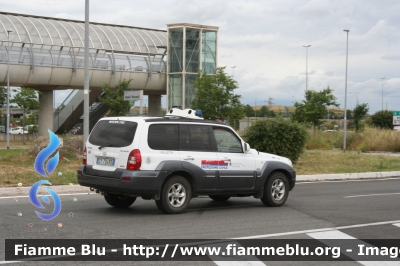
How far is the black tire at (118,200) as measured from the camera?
469 inches

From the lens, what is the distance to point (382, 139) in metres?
39.6

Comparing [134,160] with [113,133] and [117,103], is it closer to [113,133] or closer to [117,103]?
[113,133]

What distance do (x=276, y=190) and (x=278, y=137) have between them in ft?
33.9

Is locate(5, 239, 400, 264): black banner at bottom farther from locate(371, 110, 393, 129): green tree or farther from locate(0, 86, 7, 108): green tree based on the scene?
locate(0, 86, 7, 108): green tree

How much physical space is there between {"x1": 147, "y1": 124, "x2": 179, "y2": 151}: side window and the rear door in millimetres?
1015

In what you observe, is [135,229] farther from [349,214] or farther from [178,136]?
[349,214]

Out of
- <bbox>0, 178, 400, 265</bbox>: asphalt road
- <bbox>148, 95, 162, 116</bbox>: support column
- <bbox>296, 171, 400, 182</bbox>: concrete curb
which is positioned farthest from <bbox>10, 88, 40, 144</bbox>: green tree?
<bbox>0, 178, 400, 265</bbox>: asphalt road

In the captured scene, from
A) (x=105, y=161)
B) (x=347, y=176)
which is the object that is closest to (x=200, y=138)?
(x=105, y=161)

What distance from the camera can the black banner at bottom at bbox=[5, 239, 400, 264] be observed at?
293 inches

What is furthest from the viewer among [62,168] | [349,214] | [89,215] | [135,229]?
[62,168]

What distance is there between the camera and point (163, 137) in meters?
11.1

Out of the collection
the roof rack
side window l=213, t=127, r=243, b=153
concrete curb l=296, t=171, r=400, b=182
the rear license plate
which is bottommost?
concrete curb l=296, t=171, r=400, b=182

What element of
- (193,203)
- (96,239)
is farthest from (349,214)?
(96,239)

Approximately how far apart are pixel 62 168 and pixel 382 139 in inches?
1022
